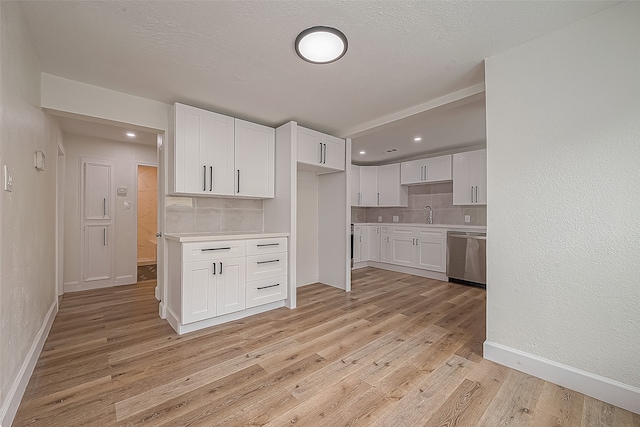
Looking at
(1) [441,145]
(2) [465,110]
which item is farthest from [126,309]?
(1) [441,145]

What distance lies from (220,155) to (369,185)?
3730mm

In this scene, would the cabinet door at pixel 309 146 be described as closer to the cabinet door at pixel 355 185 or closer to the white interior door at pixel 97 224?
the cabinet door at pixel 355 185

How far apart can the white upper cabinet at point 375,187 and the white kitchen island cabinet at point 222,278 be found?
310 cm

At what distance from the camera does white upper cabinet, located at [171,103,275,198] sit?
2785mm

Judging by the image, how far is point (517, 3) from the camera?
156cm

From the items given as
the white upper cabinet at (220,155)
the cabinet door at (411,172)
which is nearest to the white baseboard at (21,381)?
the white upper cabinet at (220,155)

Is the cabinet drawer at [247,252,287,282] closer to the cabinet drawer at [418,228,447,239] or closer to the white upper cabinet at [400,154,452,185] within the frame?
the cabinet drawer at [418,228,447,239]

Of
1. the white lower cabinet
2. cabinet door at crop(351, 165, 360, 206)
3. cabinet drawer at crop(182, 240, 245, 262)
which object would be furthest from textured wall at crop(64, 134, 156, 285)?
the white lower cabinet

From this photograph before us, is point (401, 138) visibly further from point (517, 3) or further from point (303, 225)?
point (517, 3)

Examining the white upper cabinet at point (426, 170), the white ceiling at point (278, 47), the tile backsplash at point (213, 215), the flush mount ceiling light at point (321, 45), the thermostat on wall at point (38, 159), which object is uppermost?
the white ceiling at point (278, 47)

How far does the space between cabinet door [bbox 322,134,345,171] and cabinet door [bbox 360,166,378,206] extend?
6.94 ft

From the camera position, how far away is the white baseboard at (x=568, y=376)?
1.55m

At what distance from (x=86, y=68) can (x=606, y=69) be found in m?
3.74

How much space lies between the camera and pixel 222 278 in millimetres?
2758
